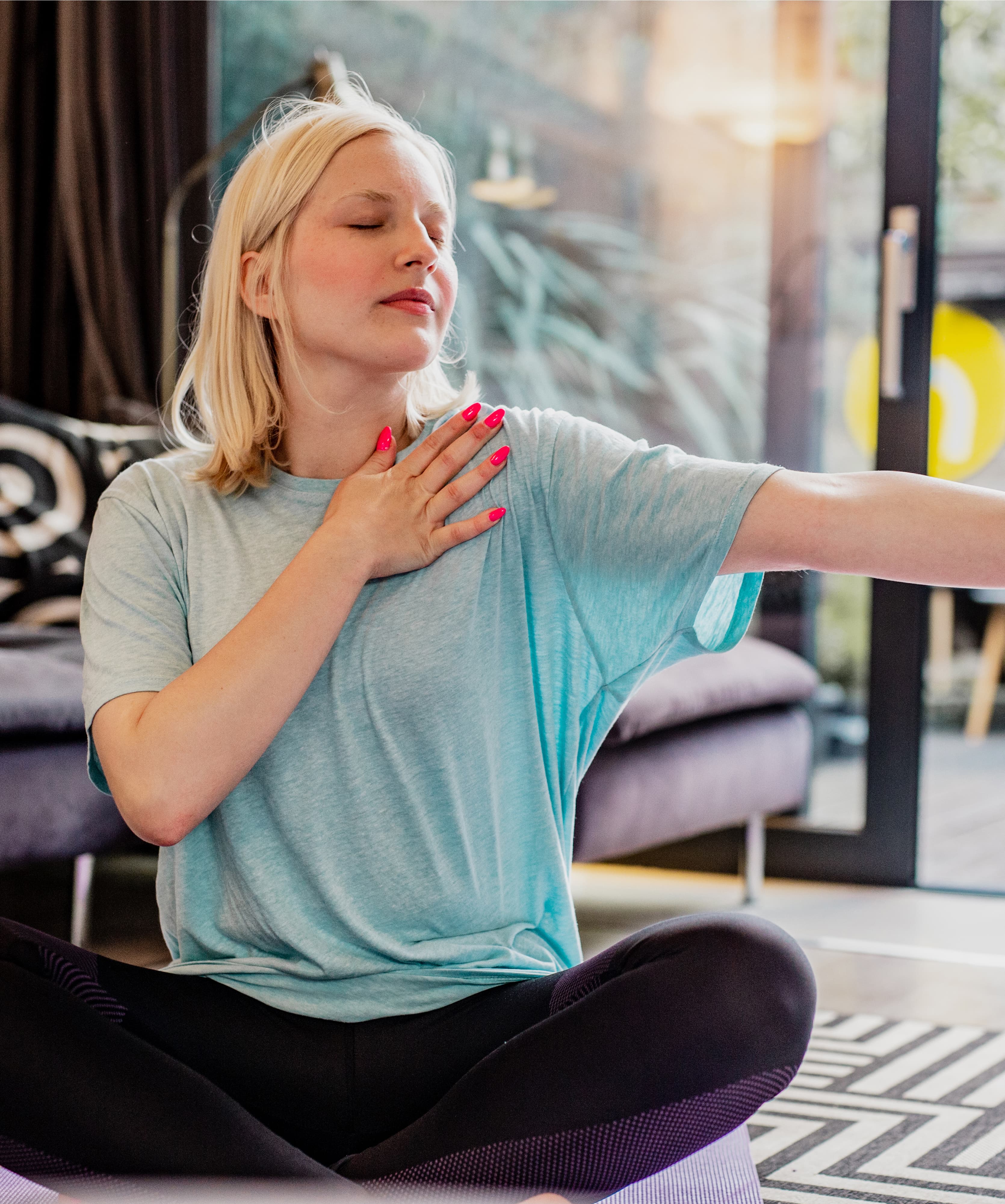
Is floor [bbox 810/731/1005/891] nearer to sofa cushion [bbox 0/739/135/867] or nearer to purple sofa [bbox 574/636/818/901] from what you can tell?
purple sofa [bbox 574/636/818/901]

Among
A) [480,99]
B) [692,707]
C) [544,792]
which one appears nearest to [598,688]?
[544,792]

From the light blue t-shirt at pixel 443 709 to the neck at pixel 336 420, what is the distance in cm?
12

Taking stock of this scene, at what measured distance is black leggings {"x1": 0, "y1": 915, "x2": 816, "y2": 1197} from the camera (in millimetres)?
992

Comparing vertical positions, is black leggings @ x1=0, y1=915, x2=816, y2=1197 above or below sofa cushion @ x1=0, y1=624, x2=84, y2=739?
below

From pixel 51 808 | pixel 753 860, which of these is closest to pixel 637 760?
pixel 753 860

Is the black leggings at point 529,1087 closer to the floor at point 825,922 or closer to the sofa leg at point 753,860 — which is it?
the floor at point 825,922

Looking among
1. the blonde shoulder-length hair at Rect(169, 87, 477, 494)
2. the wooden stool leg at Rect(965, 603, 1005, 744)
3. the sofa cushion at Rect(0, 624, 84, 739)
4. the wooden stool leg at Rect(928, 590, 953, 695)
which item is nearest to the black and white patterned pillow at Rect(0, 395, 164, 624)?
the sofa cushion at Rect(0, 624, 84, 739)

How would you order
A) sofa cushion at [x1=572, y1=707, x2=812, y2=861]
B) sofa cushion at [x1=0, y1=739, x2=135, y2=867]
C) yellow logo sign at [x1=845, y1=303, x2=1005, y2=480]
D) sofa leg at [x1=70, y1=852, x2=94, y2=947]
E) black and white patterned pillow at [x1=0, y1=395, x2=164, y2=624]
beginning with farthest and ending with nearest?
yellow logo sign at [x1=845, y1=303, x2=1005, y2=480], black and white patterned pillow at [x1=0, y1=395, x2=164, y2=624], sofa cushion at [x1=572, y1=707, x2=812, y2=861], sofa leg at [x1=70, y1=852, x2=94, y2=947], sofa cushion at [x1=0, y1=739, x2=135, y2=867]

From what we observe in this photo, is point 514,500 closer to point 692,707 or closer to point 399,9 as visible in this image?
point 692,707

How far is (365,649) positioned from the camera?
1.17 m

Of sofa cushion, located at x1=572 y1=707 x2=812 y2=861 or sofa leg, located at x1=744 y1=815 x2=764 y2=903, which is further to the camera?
sofa leg, located at x1=744 y1=815 x2=764 y2=903

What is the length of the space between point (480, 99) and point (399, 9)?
0.31m

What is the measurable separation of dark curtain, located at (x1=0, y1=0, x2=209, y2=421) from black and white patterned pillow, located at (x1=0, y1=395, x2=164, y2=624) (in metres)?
0.68

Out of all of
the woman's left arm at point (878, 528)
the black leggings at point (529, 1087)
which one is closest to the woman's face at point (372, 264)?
the woman's left arm at point (878, 528)
